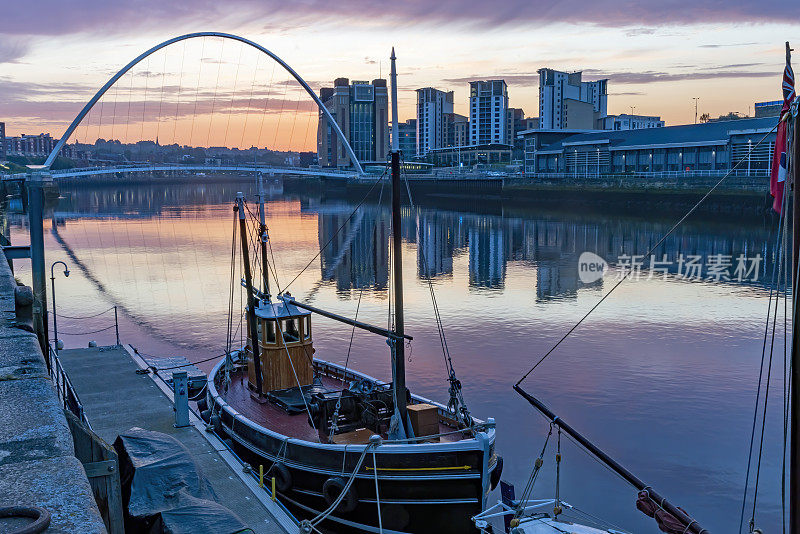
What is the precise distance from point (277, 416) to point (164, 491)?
8.17 m

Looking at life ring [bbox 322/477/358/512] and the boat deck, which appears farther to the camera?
the boat deck

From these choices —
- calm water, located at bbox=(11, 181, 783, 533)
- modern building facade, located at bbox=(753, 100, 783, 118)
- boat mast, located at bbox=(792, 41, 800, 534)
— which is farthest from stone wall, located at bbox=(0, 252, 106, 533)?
modern building facade, located at bbox=(753, 100, 783, 118)

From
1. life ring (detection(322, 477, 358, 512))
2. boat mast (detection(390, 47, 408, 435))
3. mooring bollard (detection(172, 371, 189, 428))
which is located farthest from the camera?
mooring bollard (detection(172, 371, 189, 428))

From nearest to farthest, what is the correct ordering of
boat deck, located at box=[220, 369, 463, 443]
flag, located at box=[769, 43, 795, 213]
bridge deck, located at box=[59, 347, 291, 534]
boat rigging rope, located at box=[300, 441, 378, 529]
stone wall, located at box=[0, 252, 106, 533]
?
stone wall, located at box=[0, 252, 106, 533] → flag, located at box=[769, 43, 795, 213] → bridge deck, located at box=[59, 347, 291, 534] → boat rigging rope, located at box=[300, 441, 378, 529] → boat deck, located at box=[220, 369, 463, 443]

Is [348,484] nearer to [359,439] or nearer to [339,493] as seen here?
[339,493]

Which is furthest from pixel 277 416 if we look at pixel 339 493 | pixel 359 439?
pixel 339 493

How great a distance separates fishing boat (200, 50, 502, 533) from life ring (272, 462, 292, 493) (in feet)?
0.07

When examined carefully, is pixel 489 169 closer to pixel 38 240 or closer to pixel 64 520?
pixel 38 240

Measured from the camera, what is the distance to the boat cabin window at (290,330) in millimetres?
14830

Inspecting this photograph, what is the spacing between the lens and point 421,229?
69.6 metres

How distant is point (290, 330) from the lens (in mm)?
14953

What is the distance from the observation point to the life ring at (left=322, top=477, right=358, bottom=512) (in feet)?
37.7

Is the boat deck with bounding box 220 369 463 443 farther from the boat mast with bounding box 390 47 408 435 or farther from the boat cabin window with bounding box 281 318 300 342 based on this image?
the boat cabin window with bounding box 281 318 300 342

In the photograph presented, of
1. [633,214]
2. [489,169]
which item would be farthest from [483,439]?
[489,169]
